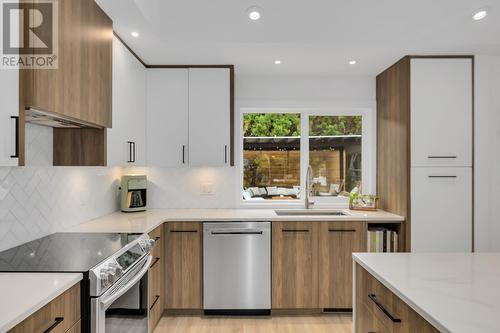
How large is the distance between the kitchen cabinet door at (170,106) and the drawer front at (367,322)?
6.95ft

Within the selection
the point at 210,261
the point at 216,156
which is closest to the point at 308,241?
the point at 210,261

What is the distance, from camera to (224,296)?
9.84 feet

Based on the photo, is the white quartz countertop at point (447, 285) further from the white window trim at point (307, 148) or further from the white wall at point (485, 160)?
the white window trim at point (307, 148)

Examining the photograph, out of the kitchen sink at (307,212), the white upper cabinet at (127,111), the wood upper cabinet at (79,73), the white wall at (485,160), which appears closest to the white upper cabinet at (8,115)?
the wood upper cabinet at (79,73)

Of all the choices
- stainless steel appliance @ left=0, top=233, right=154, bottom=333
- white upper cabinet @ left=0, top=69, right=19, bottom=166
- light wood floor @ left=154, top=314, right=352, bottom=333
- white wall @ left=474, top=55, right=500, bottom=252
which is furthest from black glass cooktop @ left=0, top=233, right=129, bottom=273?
white wall @ left=474, top=55, right=500, bottom=252

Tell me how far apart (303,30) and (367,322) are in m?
2.04

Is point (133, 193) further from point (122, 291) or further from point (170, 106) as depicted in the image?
point (122, 291)

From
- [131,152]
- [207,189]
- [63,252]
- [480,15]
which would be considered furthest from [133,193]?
[480,15]

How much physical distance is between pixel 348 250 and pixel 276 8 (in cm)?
212

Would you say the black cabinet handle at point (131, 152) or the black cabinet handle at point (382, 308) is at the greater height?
the black cabinet handle at point (131, 152)

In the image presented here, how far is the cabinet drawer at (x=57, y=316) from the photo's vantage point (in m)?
1.13

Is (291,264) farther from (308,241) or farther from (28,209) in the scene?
(28,209)

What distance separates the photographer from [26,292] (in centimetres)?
123

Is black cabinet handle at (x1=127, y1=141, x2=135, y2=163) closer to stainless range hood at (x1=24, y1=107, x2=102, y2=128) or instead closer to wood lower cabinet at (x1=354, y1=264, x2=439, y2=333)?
stainless range hood at (x1=24, y1=107, x2=102, y2=128)
